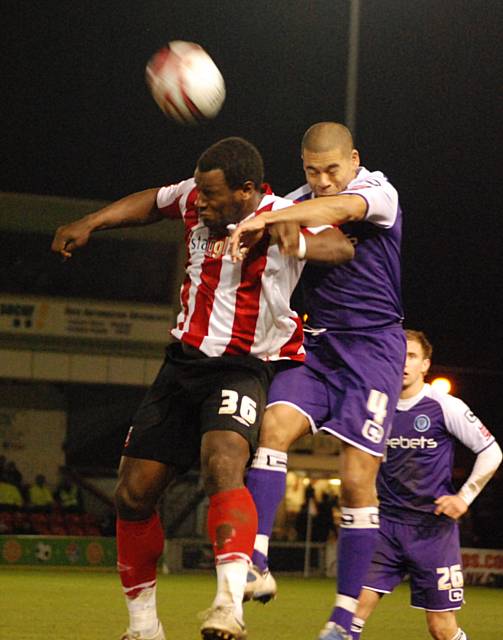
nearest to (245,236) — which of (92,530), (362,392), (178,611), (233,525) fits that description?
(362,392)

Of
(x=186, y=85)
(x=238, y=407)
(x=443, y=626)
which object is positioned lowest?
(x=443, y=626)

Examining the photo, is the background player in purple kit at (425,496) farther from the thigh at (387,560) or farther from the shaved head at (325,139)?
the shaved head at (325,139)

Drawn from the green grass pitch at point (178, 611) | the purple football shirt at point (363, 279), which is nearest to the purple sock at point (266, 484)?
the purple football shirt at point (363, 279)

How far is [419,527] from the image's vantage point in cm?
775

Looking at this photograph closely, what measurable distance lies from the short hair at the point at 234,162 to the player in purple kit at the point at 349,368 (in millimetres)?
392

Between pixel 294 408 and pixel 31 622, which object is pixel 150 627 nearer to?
pixel 294 408

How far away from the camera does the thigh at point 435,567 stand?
7.62m

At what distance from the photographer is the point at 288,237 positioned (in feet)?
18.0

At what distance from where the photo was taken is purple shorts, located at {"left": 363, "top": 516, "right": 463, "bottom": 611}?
25.1 feet

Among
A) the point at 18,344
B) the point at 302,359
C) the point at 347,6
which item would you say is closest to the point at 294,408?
the point at 302,359

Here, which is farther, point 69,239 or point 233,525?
point 69,239

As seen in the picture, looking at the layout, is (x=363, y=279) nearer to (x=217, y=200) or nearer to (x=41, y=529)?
(x=217, y=200)

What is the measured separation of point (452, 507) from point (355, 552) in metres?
1.59

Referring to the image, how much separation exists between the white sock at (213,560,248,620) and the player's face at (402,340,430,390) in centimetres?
284
